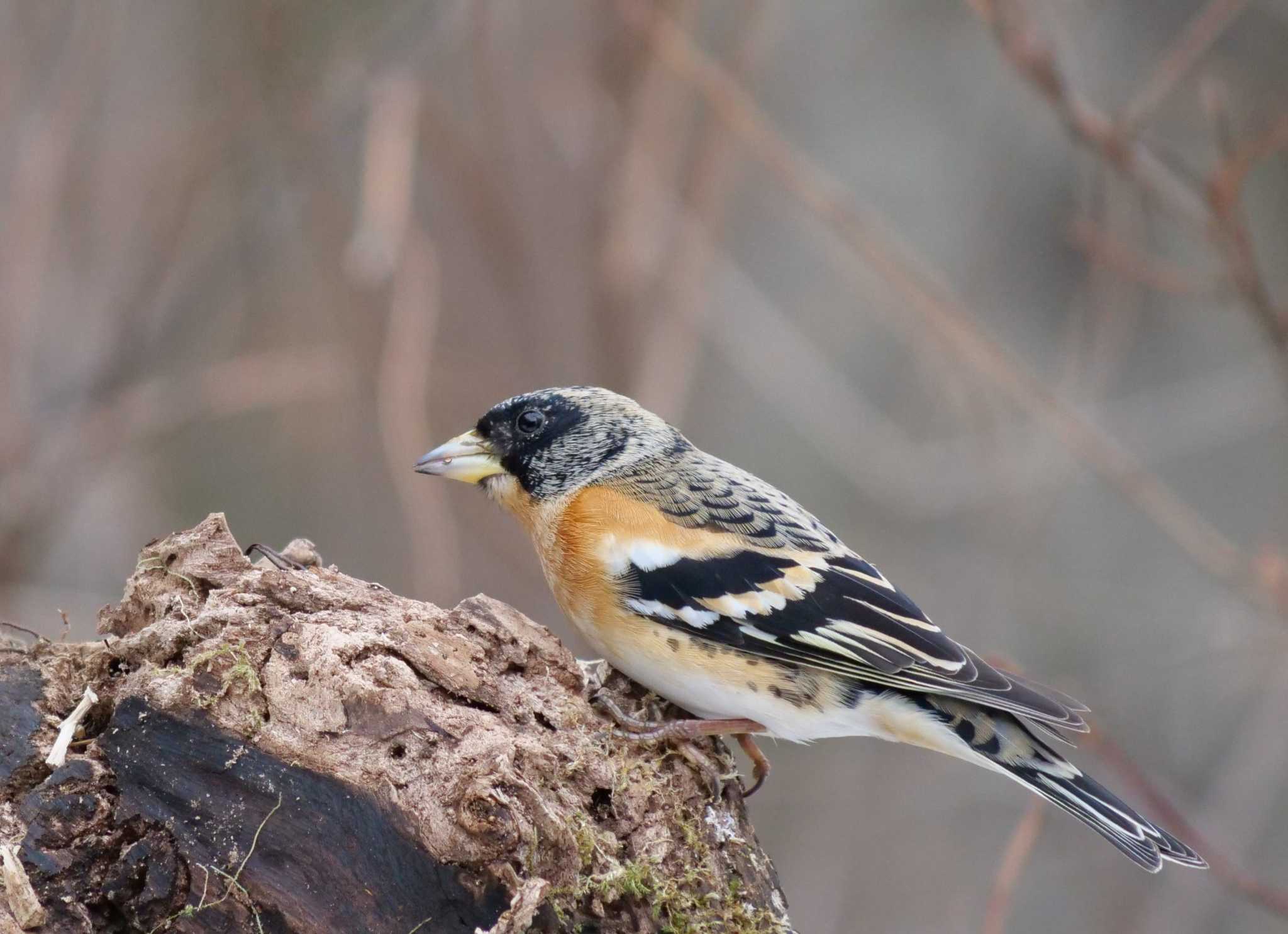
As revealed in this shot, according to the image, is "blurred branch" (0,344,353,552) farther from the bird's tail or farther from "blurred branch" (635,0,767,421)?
the bird's tail

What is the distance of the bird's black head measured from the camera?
3570 millimetres

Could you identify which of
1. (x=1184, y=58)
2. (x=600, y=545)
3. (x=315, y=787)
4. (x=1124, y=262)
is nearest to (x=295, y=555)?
(x=315, y=787)

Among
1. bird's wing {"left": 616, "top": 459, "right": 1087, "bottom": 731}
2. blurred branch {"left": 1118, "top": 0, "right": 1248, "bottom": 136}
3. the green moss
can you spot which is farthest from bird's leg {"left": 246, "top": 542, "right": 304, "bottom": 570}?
blurred branch {"left": 1118, "top": 0, "right": 1248, "bottom": 136}

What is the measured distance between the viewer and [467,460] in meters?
3.61

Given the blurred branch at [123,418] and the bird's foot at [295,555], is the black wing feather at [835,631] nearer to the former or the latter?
the bird's foot at [295,555]

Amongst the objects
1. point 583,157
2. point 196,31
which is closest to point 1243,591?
point 583,157

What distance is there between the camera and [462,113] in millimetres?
5699

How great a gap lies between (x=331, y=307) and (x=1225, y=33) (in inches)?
181

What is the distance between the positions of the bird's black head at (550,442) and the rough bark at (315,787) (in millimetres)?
1123

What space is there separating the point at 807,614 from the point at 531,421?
1.05 meters

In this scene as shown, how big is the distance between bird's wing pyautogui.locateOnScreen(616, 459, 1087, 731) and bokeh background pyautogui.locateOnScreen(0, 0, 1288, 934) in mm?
496

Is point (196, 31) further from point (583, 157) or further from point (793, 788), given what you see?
point (793, 788)

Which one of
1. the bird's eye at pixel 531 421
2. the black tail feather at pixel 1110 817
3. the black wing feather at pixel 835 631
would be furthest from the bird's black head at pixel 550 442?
the black tail feather at pixel 1110 817

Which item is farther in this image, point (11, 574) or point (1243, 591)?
point (11, 574)
